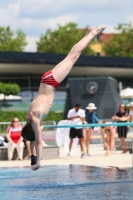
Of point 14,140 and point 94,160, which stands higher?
point 14,140

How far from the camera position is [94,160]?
18.7 meters

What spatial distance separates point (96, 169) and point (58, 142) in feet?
19.3

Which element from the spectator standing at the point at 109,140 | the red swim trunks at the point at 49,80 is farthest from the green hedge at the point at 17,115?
the red swim trunks at the point at 49,80

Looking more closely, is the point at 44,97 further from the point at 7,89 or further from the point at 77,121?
the point at 7,89

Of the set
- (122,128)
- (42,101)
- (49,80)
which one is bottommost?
(122,128)

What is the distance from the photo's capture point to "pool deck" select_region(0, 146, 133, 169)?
55.8 ft

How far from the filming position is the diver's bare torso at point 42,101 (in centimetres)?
873

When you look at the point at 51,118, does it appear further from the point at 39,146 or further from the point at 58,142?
the point at 39,146

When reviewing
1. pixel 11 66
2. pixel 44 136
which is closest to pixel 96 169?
pixel 44 136

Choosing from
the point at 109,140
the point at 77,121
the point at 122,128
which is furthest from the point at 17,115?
the point at 77,121

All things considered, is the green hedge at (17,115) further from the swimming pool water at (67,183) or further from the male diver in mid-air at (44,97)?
the male diver in mid-air at (44,97)

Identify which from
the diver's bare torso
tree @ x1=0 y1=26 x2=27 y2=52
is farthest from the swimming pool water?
tree @ x1=0 y1=26 x2=27 y2=52

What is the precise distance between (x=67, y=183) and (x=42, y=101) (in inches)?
120

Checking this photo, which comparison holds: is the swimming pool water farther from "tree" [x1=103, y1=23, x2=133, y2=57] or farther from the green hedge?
"tree" [x1=103, y1=23, x2=133, y2=57]
